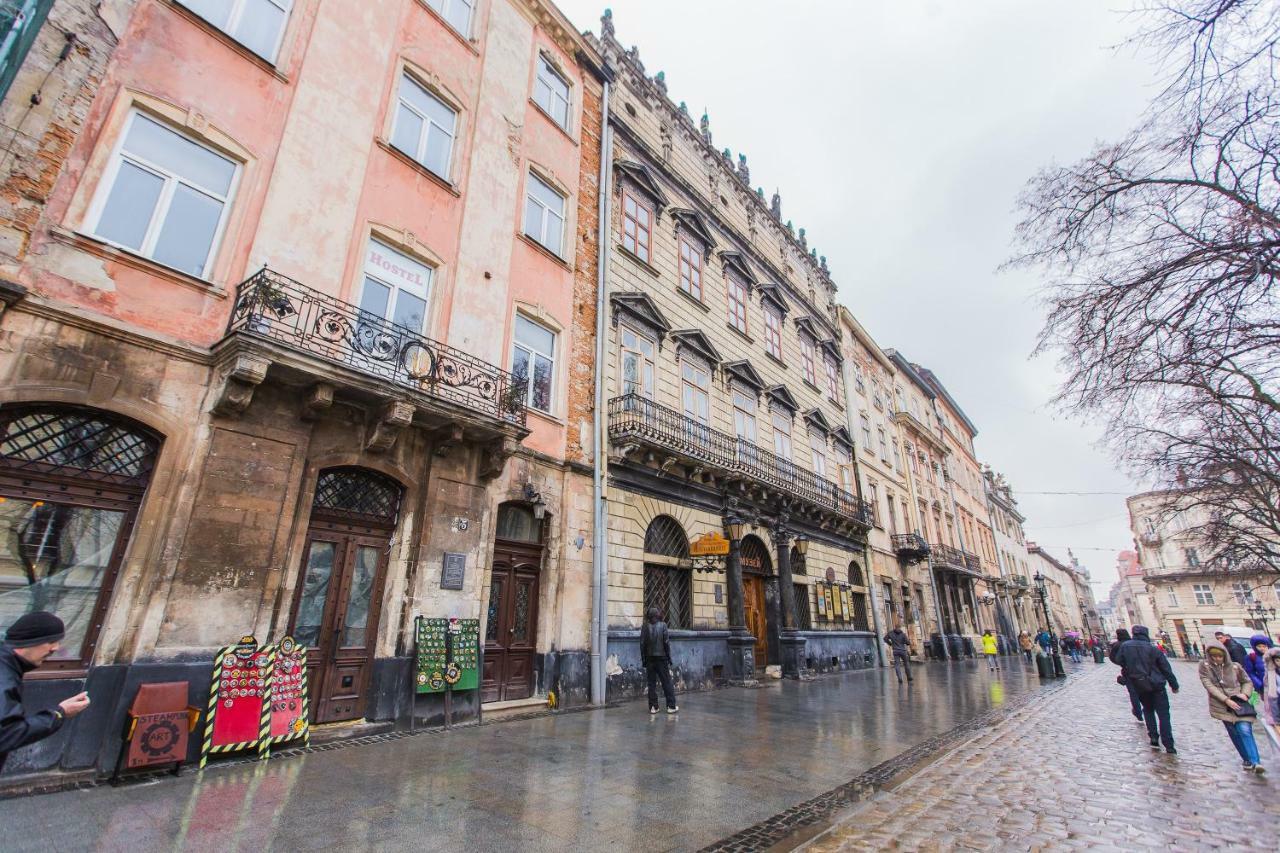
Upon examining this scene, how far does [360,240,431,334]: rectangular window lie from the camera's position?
9.40 metres

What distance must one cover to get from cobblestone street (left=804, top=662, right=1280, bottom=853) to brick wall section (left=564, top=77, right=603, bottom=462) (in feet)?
27.5

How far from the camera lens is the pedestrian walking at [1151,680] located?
736cm

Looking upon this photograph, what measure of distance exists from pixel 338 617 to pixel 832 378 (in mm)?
22959

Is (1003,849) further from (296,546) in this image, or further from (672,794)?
(296,546)

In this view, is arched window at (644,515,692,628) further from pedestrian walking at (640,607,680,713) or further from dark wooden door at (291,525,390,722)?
dark wooden door at (291,525,390,722)

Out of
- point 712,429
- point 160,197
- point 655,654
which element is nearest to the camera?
point 160,197

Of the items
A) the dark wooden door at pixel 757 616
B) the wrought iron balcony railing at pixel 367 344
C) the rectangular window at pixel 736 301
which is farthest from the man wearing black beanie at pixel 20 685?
the rectangular window at pixel 736 301

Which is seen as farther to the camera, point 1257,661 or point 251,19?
point 1257,661

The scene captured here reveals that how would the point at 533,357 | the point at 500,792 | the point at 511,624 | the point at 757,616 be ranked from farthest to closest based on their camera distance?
the point at 757,616 → the point at 533,357 → the point at 511,624 → the point at 500,792

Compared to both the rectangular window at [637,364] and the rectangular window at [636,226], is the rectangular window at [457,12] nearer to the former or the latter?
the rectangular window at [636,226]

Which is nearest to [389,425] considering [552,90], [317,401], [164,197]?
[317,401]

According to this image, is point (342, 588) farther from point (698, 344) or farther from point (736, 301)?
point (736, 301)

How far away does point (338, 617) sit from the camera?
8031 mm

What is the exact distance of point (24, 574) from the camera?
5781 mm
